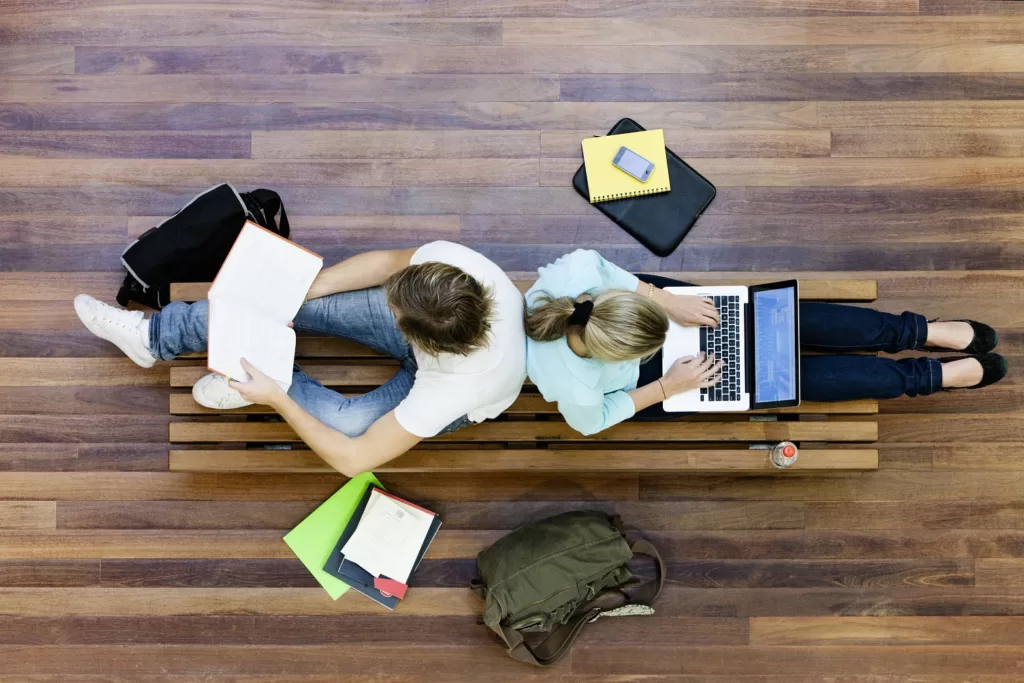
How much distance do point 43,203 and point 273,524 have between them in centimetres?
129

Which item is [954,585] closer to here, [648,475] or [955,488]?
[955,488]

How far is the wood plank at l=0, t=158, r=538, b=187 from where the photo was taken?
236cm

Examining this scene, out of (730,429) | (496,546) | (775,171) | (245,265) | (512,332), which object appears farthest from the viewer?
(775,171)

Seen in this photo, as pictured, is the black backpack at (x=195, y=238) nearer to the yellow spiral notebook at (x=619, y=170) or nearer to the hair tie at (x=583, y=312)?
the yellow spiral notebook at (x=619, y=170)

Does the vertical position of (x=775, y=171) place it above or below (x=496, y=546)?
above

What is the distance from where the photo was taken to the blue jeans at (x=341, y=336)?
1959 millimetres

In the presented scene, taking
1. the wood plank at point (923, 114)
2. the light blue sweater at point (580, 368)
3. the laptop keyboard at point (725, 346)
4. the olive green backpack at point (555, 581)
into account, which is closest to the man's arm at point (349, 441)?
the light blue sweater at point (580, 368)

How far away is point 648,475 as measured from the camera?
2.33 metres

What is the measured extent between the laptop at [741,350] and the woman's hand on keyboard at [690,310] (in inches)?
1.2

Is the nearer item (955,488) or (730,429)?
(730,429)

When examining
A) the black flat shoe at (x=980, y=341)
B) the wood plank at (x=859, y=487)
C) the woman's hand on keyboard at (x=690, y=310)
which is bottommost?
the wood plank at (x=859, y=487)

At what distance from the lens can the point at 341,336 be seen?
2053 mm

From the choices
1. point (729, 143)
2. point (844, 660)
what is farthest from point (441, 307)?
point (844, 660)

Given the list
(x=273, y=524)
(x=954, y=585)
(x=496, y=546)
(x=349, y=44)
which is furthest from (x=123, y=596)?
(x=954, y=585)
